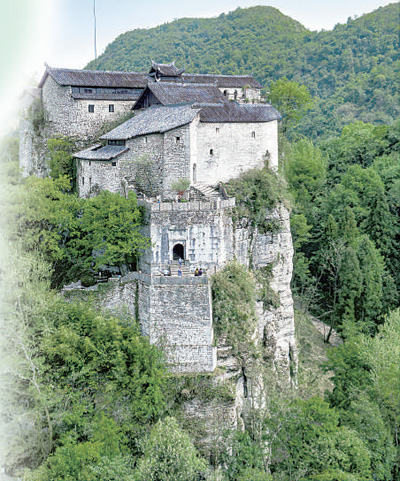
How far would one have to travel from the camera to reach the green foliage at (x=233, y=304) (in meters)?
35.5

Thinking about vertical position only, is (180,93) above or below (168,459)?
above

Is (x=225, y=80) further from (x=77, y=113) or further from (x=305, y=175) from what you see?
(x=77, y=113)

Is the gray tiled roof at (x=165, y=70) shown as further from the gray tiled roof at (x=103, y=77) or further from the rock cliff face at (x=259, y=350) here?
the rock cliff face at (x=259, y=350)

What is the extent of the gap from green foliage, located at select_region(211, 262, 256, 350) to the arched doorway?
246 centimetres

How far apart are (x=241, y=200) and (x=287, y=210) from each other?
17.0ft

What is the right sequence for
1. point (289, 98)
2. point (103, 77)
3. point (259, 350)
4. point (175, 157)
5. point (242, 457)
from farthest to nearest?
point (289, 98), point (103, 77), point (175, 157), point (259, 350), point (242, 457)

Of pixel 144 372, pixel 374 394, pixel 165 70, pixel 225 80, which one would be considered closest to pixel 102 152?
pixel 165 70

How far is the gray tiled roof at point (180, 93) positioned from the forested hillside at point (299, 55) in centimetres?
3538

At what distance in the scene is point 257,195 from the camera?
41594 millimetres

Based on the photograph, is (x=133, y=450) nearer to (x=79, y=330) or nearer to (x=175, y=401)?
(x=175, y=401)

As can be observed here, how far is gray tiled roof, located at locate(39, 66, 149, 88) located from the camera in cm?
4597

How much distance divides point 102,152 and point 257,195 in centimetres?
1138

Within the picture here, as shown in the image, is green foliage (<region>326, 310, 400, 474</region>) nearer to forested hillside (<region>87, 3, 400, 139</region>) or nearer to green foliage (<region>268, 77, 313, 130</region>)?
green foliage (<region>268, 77, 313, 130</region>)

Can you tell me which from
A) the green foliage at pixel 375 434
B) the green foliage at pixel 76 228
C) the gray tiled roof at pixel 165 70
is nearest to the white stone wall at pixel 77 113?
the gray tiled roof at pixel 165 70
